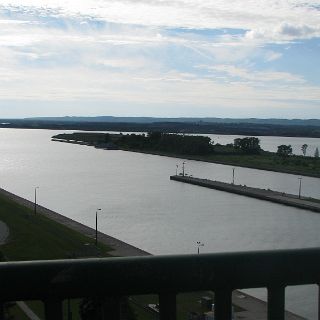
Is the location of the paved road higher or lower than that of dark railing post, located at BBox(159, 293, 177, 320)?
lower

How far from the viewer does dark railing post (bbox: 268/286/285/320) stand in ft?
1.50

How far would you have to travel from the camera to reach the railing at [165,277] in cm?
41

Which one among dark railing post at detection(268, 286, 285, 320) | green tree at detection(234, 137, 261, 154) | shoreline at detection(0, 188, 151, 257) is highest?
dark railing post at detection(268, 286, 285, 320)

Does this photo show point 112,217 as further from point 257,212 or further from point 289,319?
point 289,319

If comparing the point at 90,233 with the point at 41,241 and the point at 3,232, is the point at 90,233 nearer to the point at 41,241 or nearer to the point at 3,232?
the point at 41,241

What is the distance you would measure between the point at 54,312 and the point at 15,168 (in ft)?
50.8

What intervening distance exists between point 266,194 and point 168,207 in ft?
9.49

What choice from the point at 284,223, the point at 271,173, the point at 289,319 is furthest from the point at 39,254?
the point at 271,173

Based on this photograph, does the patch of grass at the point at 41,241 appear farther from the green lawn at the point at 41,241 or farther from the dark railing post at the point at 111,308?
the dark railing post at the point at 111,308

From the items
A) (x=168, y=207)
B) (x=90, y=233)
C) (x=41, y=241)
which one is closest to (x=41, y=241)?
(x=41, y=241)

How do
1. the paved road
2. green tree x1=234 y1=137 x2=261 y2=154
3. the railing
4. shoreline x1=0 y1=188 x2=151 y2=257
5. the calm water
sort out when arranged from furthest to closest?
green tree x1=234 y1=137 x2=261 y2=154 → the calm water → the paved road → shoreline x1=0 y1=188 x2=151 y2=257 → the railing

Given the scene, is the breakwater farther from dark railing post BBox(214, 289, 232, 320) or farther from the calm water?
dark railing post BBox(214, 289, 232, 320)

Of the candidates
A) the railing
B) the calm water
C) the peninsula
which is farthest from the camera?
the peninsula

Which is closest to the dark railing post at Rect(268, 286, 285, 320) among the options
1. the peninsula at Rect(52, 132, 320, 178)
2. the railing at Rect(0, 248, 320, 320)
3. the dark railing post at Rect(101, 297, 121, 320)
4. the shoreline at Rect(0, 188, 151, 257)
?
the railing at Rect(0, 248, 320, 320)
